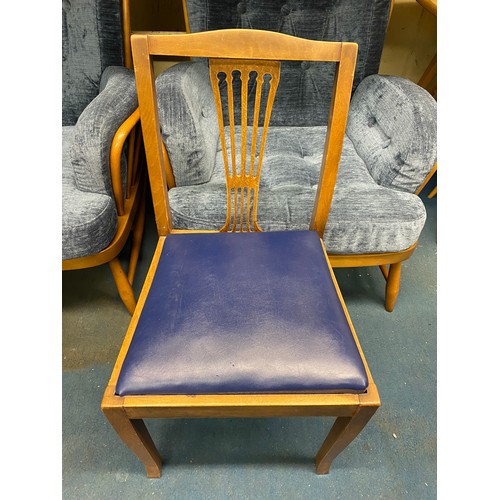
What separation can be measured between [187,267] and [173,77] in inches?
20.3

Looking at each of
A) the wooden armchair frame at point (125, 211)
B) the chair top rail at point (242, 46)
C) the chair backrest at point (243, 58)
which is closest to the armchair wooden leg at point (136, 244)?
the wooden armchair frame at point (125, 211)

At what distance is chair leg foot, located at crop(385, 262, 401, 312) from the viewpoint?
1135 millimetres

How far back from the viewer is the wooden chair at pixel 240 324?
0.59m

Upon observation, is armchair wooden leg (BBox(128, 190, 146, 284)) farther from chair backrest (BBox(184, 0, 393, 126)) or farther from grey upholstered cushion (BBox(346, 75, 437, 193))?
grey upholstered cushion (BBox(346, 75, 437, 193))

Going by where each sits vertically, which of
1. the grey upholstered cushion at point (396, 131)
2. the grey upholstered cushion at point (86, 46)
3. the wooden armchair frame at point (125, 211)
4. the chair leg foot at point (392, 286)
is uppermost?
the grey upholstered cushion at point (86, 46)

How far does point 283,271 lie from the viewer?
2.44ft

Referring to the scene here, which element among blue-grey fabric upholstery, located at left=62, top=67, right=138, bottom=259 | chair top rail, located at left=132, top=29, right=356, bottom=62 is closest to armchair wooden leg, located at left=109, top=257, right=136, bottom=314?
blue-grey fabric upholstery, located at left=62, top=67, right=138, bottom=259

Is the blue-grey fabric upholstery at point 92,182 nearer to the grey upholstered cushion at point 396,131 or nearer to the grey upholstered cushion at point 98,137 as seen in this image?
the grey upholstered cushion at point 98,137

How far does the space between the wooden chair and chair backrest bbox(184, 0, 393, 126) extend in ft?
1.96

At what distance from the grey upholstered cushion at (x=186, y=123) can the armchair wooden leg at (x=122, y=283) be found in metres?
0.30

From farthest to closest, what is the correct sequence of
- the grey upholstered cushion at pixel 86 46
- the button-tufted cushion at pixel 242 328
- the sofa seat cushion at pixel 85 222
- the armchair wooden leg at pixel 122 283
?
the grey upholstered cushion at pixel 86 46 → the armchair wooden leg at pixel 122 283 → the sofa seat cushion at pixel 85 222 → the button-tufted cushion at pixel 242 328

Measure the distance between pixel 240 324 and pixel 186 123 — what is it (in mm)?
544

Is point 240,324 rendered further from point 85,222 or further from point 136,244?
point 136,244

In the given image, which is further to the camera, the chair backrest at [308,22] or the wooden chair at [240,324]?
the chair backrest at [308,22]
